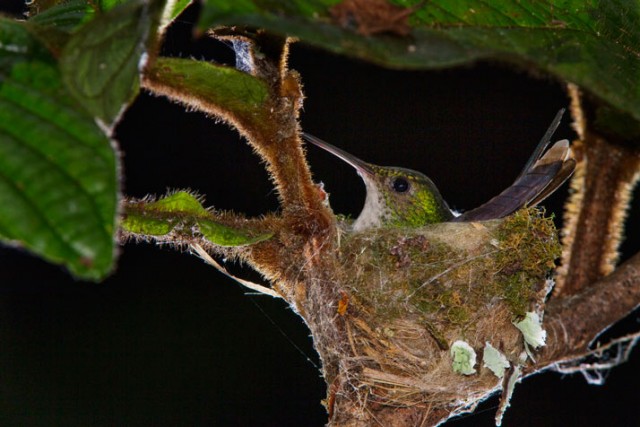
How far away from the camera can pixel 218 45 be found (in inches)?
109

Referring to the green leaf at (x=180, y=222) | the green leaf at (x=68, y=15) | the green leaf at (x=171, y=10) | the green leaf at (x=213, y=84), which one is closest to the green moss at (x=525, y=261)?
the green leaf at (x=180, y=222)

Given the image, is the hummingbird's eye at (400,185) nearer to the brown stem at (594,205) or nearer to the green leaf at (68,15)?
the brown stem at (594,205)

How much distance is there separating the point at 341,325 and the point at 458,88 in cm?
191

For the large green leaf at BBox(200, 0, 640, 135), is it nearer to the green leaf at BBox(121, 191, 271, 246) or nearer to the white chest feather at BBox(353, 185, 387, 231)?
the green leaf at BBox(121, 191, 271, 246)

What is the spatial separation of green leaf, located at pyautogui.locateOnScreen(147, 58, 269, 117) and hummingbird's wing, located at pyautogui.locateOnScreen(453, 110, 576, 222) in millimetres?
1100

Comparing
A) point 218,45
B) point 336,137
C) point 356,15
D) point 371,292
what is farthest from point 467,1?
point 336,137

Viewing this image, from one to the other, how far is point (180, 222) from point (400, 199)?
4.22 ft

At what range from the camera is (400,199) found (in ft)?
8.13

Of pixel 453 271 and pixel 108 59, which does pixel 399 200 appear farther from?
pixel 108 59

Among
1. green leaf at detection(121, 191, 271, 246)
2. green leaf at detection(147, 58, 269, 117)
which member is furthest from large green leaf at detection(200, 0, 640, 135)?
green leaf at detection(121, 191, 271, 246)

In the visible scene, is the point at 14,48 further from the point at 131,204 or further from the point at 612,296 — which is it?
the point at 612,296

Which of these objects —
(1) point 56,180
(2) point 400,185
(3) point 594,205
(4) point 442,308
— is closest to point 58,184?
(1) point 56,180

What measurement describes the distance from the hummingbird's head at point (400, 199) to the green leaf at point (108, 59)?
1654 mm

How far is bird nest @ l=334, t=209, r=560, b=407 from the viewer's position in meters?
1.72
